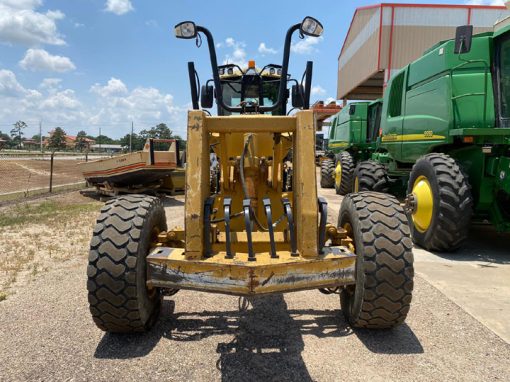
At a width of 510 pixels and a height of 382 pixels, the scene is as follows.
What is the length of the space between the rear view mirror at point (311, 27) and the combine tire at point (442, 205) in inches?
117

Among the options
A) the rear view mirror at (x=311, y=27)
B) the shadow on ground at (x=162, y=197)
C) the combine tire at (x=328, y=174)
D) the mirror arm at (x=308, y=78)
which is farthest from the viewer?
the combine tire at (x=328, y=174)

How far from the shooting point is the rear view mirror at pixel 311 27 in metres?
3.44

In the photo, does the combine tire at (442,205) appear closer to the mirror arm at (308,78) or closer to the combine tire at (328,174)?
the mirror arm at (308,78)

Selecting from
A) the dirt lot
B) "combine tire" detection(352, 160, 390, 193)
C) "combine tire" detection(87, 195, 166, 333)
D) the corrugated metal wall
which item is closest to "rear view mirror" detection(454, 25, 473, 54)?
"combine tire" detection(352, 160, 390, 193)

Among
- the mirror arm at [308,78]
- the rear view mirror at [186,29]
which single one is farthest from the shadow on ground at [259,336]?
the rear view mirror at [186,29]

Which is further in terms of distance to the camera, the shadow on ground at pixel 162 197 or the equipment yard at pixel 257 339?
the shadow on ground at pixel 162 197

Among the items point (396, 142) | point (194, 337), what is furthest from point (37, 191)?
point (194, 337)

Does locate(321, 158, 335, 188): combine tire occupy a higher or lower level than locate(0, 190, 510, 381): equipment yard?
higher

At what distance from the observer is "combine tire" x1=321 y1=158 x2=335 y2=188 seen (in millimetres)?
14742

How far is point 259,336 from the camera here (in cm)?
315

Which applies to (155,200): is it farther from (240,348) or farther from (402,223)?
(402,223)

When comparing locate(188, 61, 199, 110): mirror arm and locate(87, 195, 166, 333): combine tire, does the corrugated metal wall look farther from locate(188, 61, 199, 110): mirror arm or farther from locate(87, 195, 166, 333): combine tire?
locate(87, 195, 166, 333): combine tire

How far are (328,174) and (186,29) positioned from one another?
11.8 meters

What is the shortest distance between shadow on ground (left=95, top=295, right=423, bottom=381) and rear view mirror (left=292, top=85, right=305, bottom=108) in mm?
2038
